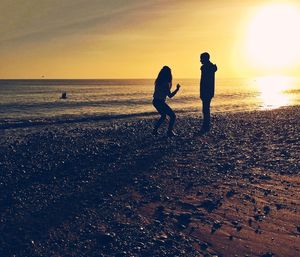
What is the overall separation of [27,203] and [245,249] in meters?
4.77

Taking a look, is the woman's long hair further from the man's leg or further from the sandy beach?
the man's leg

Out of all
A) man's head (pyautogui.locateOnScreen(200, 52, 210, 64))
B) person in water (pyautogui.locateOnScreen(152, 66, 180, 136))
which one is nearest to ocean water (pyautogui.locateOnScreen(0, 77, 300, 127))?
person in water (pyautogui.locateOnScreen(152, 66, 180, 136))

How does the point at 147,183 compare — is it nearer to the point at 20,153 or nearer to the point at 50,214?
the point at 50,214

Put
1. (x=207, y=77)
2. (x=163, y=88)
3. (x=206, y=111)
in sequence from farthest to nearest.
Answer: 1. (x=206, y=111)
2. (x=207, y=77)
3. (x=163, y=88)

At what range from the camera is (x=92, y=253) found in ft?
21.2

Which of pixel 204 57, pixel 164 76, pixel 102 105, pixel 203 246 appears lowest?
pixel 203 246

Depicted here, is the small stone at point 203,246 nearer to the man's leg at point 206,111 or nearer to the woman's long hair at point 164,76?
the woman's long hair at point 164,76

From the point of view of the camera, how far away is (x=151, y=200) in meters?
8.89

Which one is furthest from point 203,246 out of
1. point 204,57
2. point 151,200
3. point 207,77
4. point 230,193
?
point 207,77

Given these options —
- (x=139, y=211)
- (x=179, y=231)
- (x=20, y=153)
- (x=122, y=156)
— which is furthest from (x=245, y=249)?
(x=20, y=153)

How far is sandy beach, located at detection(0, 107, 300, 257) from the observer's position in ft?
22.1

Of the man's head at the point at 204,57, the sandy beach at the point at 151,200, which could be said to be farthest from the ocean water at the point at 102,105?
the sandy beach at the point at 151,200

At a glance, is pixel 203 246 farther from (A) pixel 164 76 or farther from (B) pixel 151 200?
(A) pixel 164 76

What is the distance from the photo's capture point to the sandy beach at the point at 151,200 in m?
6.75
